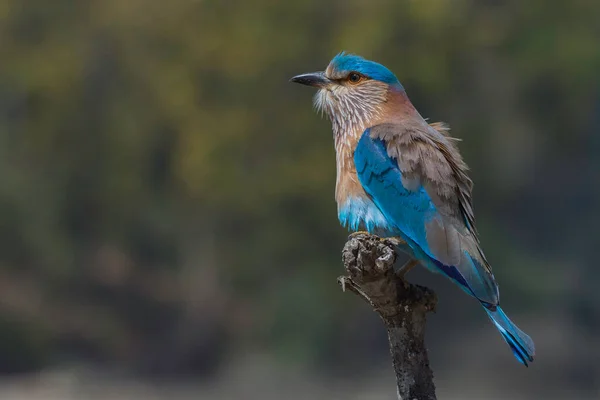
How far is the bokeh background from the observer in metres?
4.77

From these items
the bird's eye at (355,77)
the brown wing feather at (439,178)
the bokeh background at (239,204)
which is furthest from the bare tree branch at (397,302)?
the bokeh background at (239,204)

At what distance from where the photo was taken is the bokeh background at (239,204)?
15.6 ft

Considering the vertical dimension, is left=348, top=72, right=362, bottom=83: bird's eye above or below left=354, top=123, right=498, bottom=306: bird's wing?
above

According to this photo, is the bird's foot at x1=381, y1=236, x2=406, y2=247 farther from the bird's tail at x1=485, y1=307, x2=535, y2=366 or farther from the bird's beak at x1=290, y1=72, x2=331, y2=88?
the bird's beak at x1=290, y1=72, x2=331, y2=88

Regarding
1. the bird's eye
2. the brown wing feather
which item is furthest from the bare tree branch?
the bird's eye

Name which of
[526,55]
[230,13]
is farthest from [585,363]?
[230,13]

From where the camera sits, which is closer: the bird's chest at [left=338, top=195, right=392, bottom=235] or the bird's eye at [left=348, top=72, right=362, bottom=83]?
the bird's chest at [left=338, top=195, right=392, bottom=235]

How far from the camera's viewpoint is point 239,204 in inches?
194

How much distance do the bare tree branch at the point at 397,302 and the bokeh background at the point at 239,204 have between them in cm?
299

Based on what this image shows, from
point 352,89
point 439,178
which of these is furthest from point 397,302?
point 352,89

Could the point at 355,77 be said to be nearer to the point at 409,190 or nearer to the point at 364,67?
the point at 364,67

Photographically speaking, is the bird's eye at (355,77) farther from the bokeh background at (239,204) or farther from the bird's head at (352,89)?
the bokeh background at (239,204)

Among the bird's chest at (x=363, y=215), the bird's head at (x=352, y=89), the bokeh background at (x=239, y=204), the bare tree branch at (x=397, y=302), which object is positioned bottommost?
the bare tree branch at (x=397, y=302)

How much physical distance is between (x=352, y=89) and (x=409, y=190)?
0.41m
